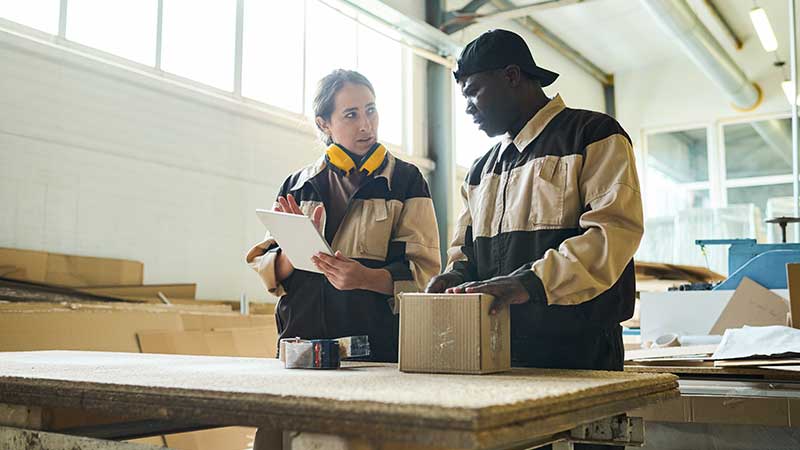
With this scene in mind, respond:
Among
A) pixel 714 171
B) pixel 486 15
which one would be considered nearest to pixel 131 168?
pixel 486 15

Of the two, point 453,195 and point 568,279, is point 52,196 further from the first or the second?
point 453,195

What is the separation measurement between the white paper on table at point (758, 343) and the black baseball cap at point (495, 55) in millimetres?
824

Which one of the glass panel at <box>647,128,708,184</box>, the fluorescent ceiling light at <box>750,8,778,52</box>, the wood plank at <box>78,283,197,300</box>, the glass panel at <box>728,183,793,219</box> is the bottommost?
the wood plank at <box>78,283,197,300</box>

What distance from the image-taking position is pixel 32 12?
3479 mm

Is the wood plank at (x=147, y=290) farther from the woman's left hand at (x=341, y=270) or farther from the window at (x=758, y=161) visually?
the window at (x=758, y=161)

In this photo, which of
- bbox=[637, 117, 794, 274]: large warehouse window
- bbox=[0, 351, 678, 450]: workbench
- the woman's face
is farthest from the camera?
bbox=[637, 117, 794, 274]: large warehouse window

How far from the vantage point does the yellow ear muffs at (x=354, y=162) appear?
1.71m

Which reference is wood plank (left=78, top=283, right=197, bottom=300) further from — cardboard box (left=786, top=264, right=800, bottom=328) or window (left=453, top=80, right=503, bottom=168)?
window (left=453, top=80, right=503, bottom=168)

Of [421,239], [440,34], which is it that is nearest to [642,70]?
[440,34]

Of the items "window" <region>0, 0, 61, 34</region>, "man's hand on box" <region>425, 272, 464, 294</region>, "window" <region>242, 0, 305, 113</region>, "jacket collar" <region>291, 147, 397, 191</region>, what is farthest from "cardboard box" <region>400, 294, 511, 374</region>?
"window" <region>242, 0, 305, 113</region>

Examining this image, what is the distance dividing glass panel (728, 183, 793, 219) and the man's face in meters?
8.55

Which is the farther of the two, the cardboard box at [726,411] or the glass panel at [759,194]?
the glass panel at [759,194]

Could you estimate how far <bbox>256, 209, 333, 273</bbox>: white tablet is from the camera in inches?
55.9

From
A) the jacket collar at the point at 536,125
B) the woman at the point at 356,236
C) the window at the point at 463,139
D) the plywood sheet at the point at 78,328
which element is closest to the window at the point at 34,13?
the plywood sheet at the point at 78,328
